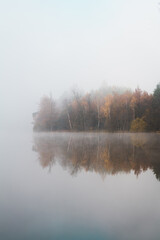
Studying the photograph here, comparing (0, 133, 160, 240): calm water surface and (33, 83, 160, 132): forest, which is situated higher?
(33, 83, 160, 132): forest

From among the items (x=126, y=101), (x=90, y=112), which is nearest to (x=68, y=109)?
(x=90, y=112)

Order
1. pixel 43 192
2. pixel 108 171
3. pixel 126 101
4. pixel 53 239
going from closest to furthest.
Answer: pixel 53 239 < pixel 43 192 < pixel 108 171 < pixel 126 101

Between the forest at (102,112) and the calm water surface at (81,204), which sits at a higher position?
the forest at (102,112)

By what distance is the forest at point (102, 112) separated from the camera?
21.7m

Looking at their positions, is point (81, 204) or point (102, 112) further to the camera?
point (102, 112)

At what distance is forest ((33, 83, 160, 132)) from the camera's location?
21703 millimetres

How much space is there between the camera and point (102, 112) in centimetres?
2352

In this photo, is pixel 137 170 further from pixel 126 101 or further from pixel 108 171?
pixel 126 101

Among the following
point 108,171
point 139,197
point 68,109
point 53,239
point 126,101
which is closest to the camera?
point 53,239

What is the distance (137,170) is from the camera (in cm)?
455

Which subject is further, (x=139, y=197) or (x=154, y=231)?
(x=139, y=197)

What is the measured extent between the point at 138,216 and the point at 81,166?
269 cm

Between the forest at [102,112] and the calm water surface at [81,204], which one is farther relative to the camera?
the forest at [102,112]

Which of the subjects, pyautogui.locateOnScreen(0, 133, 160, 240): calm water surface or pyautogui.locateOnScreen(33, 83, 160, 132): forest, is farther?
pyautogui.locateOnScreen(33, 83, 160, 132): forest
